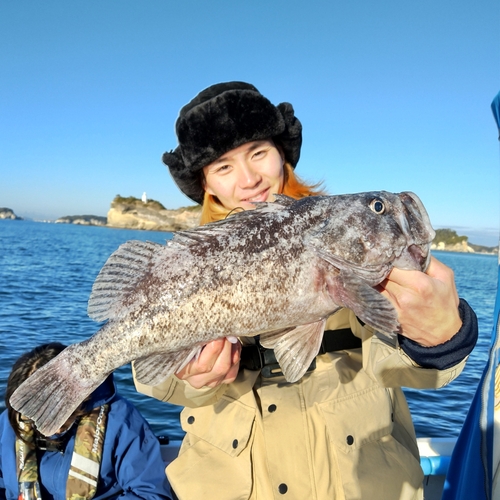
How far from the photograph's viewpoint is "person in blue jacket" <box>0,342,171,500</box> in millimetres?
4340

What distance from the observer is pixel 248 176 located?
3.78 metres

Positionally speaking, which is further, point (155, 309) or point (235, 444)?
point (235, 444)

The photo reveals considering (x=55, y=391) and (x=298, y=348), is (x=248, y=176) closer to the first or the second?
(x=298, y=348)

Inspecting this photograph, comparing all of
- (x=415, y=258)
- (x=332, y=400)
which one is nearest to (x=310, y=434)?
(x=332, y=400)

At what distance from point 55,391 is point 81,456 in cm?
228

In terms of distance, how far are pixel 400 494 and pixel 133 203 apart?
133143 millimetres

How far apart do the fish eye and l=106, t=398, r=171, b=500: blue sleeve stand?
139 inches

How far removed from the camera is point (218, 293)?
2.61 metres

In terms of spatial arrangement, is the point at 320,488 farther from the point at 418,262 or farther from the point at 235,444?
the point at 418,262

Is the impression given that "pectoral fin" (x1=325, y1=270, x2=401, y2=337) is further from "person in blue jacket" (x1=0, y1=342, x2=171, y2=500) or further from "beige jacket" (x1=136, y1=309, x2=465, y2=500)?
"person in blue jacket" (x1=0, y1=342, x2=171, y2=500)

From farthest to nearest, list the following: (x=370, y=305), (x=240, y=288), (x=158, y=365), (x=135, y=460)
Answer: (x=135, y=460) < (x=158, y=365) < (x=240, y=288) < (x=370, y=305)

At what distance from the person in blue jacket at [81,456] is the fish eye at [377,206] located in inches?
127

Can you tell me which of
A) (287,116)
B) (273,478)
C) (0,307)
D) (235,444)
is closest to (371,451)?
(273,478)

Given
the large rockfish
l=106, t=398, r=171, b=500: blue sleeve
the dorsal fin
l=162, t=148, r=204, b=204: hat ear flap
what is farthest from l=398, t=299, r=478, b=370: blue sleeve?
l=106, t=398, r=171, b=500: blue sleeve
